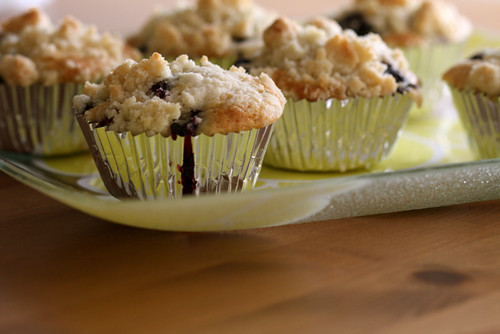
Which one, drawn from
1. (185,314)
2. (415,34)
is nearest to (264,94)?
(185,314)

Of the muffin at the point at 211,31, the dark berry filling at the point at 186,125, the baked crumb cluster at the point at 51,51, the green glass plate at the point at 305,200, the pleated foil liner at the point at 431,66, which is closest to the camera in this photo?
the green glass plate at the point at 305,200

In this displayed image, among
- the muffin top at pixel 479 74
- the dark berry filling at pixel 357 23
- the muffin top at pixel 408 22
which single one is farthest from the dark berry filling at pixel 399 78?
the dark berry filling at pixel 357 23

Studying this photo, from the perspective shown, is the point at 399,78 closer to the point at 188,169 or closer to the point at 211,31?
the point at 188,169

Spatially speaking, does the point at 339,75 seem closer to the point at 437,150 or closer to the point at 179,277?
the point at 437,150

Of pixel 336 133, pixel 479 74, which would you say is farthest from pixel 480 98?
pixel 336 133

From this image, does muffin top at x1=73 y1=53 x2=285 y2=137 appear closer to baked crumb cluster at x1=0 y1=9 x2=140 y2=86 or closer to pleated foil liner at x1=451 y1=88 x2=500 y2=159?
baked crumb cluster at x1=0 y1=9 x2=140 y2=86

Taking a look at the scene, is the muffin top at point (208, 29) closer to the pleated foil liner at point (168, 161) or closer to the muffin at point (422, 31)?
the muffin at point (422, 31)
